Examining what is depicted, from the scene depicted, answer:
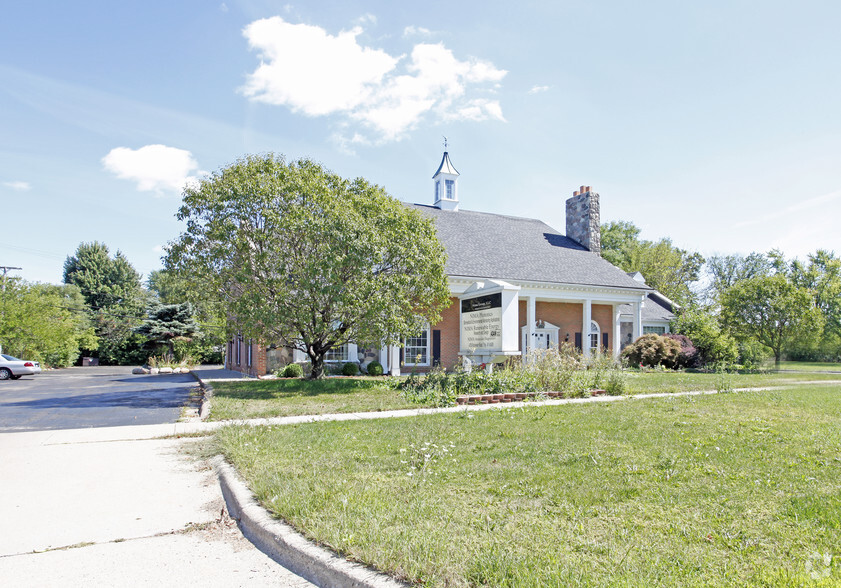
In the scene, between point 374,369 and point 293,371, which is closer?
point 293,371

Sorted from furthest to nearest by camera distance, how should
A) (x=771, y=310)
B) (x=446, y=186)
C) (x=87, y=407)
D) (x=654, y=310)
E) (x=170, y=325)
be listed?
(x=170, y=325)
(x=654, y=310)
(x=446, y=186)
(x=771, y=310)
(x=87, y=407)

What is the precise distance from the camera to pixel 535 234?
29.9 metres

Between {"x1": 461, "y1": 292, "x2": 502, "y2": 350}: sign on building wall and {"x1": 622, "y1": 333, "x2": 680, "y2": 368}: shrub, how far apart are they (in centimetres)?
979

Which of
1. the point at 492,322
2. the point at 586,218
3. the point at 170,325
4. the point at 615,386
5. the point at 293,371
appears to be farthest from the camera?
the point at 170,325

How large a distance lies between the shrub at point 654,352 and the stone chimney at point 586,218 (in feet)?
20.9

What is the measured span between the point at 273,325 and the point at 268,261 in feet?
5.78

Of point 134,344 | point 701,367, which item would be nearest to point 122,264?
point 134,344

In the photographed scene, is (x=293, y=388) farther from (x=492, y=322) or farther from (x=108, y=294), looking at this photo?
(x=108, y=294)

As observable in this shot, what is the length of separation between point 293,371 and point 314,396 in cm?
631

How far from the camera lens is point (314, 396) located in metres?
13.6

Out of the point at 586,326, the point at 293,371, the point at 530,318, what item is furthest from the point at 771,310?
the point at 293,371

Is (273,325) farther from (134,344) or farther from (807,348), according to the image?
(807,348)

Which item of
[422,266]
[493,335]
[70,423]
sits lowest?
[70,423]

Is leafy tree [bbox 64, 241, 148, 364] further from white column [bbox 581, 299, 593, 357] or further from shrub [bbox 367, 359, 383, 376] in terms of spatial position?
white column [bbox 581, 299, 593, 357]
